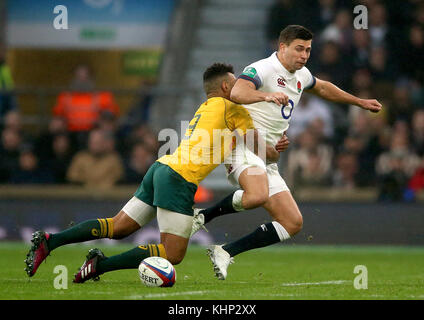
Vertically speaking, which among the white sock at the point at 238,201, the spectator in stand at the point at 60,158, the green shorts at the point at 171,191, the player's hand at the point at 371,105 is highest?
the player's hand at the point at 371,105

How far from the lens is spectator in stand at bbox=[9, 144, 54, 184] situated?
14.5 m

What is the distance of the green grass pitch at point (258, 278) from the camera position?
7223 millimetres

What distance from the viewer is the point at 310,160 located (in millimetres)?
14250

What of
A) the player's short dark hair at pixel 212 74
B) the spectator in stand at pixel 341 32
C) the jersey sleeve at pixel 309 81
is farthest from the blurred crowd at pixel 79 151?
the player's short dark hair at pixel 212 74

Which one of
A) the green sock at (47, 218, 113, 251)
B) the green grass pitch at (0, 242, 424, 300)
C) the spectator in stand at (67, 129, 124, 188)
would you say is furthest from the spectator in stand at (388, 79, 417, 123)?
the green sock at (47, 218, 113, 251)

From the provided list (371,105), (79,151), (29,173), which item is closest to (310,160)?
(79,151)

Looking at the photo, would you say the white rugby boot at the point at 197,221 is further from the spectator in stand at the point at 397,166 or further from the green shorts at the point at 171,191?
the spectator in stand at the point at 397,166

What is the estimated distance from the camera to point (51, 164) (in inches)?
576

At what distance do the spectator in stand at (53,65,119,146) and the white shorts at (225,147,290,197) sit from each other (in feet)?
21.3

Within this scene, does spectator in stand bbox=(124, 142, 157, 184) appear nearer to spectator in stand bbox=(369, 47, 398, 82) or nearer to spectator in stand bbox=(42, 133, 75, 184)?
spectator in stand bbox=(42, 133, 75, 184)

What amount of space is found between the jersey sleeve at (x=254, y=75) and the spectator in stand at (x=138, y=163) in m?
6.04

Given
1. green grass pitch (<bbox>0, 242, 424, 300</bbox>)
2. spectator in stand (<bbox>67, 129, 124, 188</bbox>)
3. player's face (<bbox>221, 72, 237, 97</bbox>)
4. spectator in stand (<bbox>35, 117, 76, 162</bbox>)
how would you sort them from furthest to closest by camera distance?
spectator in stand (<bbox>35, 117, 76, 162</bbox>)
spectator in stand (<bbox>67, 129, 124, 188</bbox>)
player's face (<bbox>221, 72, 237, 97</bbox>)
green grass pitch (<bbox>0, 242, 424, 300</bbox>)

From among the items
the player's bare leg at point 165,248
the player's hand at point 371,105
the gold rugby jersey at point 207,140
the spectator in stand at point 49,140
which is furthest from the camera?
the spectator in stand at point 49,140

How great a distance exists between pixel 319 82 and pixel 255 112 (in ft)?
2.72
